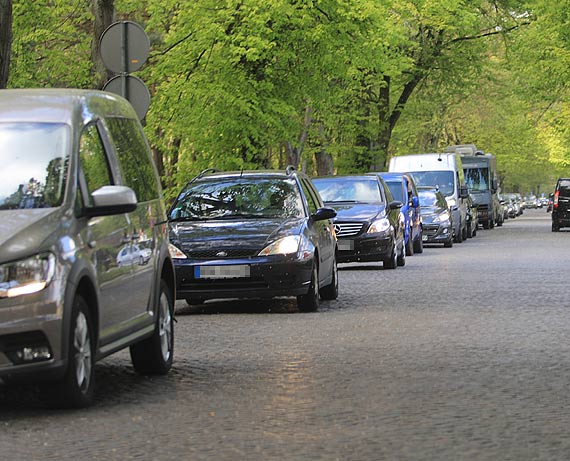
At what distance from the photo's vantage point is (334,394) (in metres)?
9.44

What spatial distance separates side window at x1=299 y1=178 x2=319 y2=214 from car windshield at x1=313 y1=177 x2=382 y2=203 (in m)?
8.62

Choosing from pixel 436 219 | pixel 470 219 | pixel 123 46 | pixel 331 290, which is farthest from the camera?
pixel 470 219

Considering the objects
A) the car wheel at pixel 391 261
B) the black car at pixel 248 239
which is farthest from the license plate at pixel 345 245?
the black car at pixel 248 239

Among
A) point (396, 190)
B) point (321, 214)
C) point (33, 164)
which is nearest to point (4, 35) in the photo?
point (321, 214)

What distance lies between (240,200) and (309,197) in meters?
1.07

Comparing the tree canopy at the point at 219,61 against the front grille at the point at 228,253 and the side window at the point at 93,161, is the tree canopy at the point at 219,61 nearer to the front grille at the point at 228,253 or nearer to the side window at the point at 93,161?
the front grille at the point at 228,253

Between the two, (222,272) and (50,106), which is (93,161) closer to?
(50,106)

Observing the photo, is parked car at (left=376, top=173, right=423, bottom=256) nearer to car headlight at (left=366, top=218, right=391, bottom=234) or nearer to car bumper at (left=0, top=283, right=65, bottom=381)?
car headlight at (left=366, top=218, right=391, bottom=234)

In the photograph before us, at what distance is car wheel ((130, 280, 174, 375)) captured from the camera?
10406 mm

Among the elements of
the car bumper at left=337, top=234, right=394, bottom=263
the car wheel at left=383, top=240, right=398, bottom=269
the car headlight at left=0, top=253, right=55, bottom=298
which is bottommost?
the car wheel at left=383, top=240, right=398, bottom=269

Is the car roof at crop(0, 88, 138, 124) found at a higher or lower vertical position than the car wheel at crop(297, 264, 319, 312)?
higher

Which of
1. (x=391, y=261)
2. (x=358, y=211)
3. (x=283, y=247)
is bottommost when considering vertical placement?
(x=391, y=261)

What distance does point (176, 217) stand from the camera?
55.6 feet

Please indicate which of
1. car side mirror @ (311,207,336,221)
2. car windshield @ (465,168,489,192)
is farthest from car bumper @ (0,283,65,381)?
car windshield @ (465,168,489,192)
